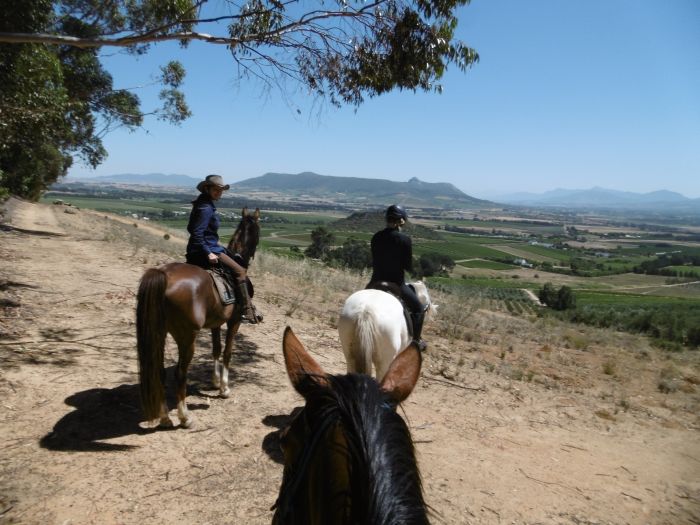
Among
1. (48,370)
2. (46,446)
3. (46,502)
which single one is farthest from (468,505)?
(48,370)

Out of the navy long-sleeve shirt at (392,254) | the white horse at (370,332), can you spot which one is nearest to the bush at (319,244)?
the navy long-sleeve shirt at (392,254)

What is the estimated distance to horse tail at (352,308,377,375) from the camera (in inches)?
171

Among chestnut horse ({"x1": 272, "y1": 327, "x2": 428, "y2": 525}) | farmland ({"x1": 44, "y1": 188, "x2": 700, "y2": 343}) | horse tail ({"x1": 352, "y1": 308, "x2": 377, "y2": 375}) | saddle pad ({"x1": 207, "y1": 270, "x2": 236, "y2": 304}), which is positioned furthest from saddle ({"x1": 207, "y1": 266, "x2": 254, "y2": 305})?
farmland ({"x1": 44, "y1": 188, "x2": 700, "y2": 343})

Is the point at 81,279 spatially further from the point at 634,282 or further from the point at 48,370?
the point at 634,282

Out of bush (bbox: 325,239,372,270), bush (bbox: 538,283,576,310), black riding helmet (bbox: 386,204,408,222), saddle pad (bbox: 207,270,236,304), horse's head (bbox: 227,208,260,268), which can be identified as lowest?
bush (bbox: 538,283,576,310)

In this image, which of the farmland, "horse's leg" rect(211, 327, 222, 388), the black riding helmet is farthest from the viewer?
the farmland

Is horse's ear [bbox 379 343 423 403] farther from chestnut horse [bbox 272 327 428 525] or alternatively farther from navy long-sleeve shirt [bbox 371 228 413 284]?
navy long-sleeve shirt [bbox 371 228 413 284]

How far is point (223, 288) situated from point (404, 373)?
3.61m

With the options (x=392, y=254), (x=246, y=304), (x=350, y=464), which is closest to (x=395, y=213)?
(x=392, y=254)

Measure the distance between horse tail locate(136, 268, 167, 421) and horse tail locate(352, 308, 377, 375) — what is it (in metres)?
1.92

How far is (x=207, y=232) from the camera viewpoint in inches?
202

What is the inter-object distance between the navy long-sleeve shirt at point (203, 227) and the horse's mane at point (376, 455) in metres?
3.83

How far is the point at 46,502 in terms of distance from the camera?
3.23 meters

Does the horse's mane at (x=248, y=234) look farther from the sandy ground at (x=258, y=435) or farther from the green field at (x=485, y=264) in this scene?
the green field at (x=485, y=264)
